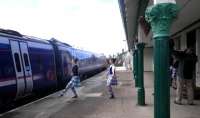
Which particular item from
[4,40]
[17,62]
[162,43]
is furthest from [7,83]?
[162,43]

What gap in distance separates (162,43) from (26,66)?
9186mm

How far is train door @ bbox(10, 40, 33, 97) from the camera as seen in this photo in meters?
12.4

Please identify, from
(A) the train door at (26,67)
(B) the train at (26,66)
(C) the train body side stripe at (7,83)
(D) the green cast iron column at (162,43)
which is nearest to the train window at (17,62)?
(B) the train at (26,66)

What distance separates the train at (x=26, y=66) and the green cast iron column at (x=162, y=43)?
7246mm

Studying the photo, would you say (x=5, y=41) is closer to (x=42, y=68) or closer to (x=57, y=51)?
Result: (x=42, y=68)

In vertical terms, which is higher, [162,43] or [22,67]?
[162,43]

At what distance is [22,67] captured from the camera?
12.9m

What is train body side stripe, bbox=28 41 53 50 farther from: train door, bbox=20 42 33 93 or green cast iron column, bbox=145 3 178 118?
green cast iron column, bbox=145 3 178 118

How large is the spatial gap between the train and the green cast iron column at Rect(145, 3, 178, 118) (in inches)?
285

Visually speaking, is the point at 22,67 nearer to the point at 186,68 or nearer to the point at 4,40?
the point at 4,40

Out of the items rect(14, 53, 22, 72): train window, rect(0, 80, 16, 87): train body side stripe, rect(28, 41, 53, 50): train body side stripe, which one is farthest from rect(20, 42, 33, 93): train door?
rect(0, 80, 16, 87): train body side stripe

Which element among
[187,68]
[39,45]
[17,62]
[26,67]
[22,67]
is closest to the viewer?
[187,68]

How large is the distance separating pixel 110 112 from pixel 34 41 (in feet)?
20.4

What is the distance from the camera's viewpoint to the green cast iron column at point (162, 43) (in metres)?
4.84
